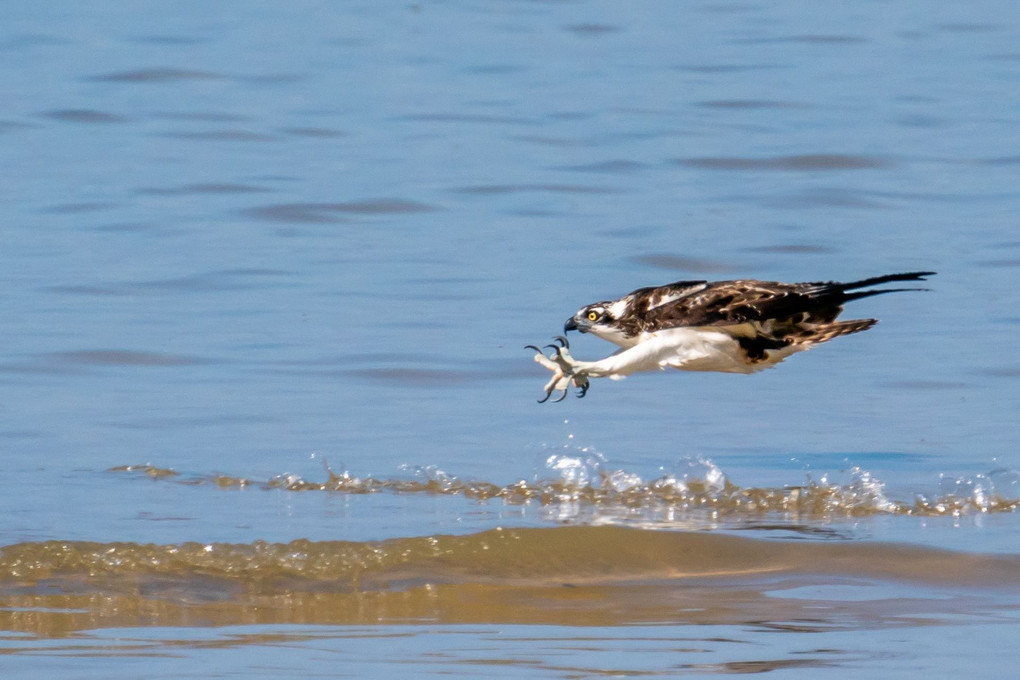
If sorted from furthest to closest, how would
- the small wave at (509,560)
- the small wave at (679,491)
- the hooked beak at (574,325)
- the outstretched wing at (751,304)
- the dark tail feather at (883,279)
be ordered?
the hooked beak at (574,325), the outstretched wing at (751,304), the small wave at (679,491), the dark tail feather at (883,279), the small wave at (509,560)

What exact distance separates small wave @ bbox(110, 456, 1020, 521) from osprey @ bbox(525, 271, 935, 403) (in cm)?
52

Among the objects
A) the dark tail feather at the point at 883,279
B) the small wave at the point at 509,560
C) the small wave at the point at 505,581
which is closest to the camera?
the small wave at the point at 505,581

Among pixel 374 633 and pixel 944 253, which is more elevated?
pixel 944 253

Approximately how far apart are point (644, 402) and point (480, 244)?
5.06 m

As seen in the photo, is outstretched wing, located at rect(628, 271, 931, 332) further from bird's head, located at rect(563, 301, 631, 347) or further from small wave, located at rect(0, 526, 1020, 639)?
small wave, located at rect(0, 526, 1020, 639)

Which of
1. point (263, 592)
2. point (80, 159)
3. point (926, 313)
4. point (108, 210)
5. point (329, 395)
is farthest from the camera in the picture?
point (80, 159)

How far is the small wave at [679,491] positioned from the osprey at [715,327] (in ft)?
1.70

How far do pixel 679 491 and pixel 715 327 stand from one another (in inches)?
32.1

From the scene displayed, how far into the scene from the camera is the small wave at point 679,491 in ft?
31.3

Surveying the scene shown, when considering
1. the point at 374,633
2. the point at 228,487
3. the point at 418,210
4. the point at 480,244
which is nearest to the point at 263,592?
the point at 374,633

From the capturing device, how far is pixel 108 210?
60.0ft

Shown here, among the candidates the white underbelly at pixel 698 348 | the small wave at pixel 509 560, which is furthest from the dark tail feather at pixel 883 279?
the small wave at pixel 509 560

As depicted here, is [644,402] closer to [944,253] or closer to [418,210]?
[944,253]

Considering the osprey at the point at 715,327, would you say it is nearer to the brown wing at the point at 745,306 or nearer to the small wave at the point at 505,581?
the brown wing at the point at 745,306
